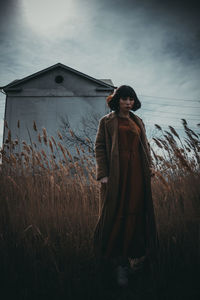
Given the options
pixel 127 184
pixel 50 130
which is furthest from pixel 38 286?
pixel 50 130

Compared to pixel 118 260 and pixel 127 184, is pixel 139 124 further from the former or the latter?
pixel 118 260

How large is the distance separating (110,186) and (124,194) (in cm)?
16

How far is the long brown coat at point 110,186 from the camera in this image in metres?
1.56

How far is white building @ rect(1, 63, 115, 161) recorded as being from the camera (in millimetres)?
11641

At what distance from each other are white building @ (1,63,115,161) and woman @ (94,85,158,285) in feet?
33.4

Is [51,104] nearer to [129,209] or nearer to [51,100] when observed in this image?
[51,100]

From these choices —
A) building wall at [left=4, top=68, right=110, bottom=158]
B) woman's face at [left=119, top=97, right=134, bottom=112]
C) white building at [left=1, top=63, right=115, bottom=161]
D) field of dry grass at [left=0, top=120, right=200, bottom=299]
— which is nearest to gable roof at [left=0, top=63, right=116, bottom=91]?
white building at [left=1, top=63, right=115, bottom=161]

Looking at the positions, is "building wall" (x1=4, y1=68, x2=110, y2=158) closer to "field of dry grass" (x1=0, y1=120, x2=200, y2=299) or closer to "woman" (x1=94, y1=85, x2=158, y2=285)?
"field of dry grass" (x1=0, y1=120, x2=200, y2=299)

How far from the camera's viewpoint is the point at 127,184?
165cm

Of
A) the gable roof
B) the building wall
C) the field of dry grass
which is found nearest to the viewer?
the field of dry grass

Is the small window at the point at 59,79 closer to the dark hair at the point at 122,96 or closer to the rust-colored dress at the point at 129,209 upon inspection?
the dark hair at the point at 122,96

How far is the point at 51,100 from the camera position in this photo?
1180 centimetres

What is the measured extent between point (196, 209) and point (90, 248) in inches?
47.1

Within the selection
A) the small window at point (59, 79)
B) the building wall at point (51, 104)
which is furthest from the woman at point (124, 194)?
the small window at point (59, 79)
